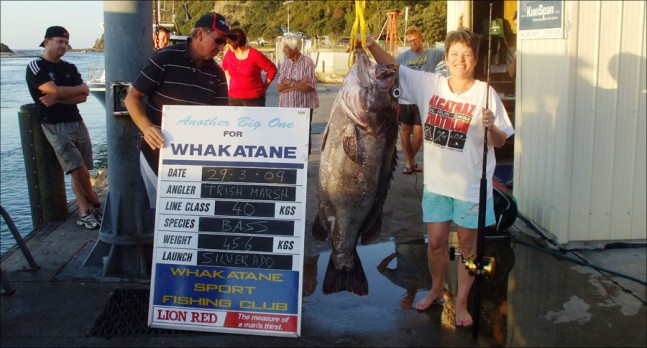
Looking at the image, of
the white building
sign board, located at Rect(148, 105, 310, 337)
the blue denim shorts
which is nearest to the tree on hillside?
the white building

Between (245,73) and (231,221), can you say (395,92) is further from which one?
(245,73)

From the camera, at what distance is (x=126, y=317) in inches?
163

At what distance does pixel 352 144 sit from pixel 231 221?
0.92 meters

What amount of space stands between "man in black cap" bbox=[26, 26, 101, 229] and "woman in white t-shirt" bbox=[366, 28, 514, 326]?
11.5ft

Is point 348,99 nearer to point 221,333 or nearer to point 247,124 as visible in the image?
point 247,124

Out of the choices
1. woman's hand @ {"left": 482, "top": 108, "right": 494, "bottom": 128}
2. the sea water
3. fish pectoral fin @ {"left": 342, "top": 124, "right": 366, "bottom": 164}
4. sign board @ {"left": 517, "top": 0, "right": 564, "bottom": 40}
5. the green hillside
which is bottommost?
the sea water

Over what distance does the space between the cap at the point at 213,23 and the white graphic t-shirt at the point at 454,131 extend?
122 cm

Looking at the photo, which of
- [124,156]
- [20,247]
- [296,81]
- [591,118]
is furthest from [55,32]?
[591,118]

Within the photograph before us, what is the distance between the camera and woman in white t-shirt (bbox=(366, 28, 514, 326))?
150 inches

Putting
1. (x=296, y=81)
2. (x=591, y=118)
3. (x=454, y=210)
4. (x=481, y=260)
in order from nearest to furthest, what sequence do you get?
(x=481, y=260)
(x=454, y=210)
(x=591, y=118)
(x=296, y=81)

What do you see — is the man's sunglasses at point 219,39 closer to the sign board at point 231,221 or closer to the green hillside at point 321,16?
the sign board at point 231,221

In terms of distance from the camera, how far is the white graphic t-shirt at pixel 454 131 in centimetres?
384

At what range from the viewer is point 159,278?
3.89 m

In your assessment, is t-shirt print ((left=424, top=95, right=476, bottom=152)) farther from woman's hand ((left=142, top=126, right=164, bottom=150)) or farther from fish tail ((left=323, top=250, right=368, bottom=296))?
woman's hand ((left=142, top=126, right=164, bottom=150))
